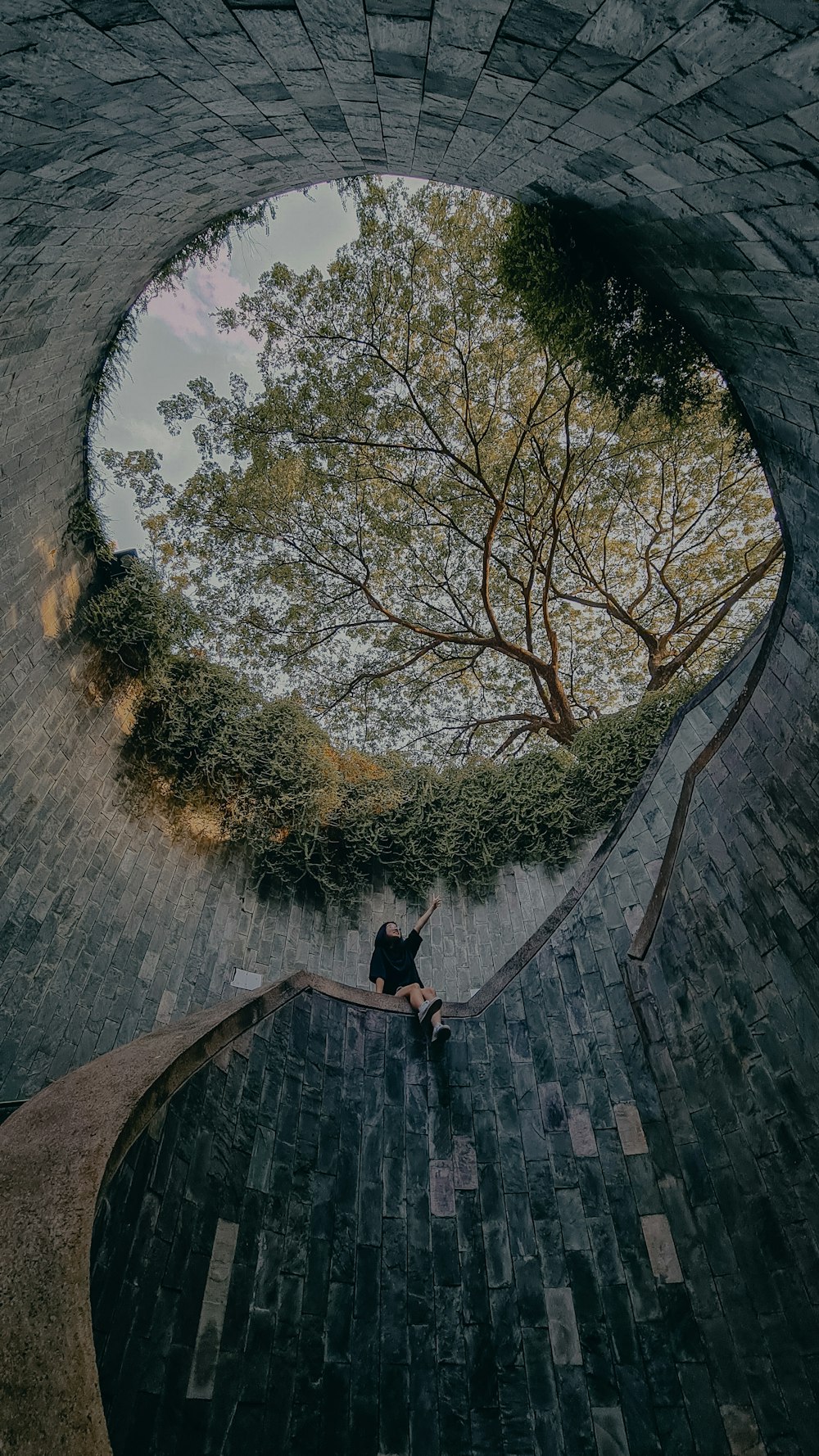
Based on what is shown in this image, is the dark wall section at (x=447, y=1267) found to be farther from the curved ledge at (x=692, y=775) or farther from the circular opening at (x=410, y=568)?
the circular opening at (x=410, y=568)

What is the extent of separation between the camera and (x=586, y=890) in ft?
17.9

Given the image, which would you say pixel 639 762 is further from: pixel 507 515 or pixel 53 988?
pixel 53 988

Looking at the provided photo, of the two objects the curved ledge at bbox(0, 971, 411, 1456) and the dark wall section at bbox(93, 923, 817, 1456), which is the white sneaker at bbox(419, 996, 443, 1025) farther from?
the curved ledge at bbox(0, 971, 411, 1456)

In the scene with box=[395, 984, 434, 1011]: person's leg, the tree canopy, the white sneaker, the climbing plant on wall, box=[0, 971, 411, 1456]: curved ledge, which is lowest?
box=[0, 971, 411, 1456]: curved ledge

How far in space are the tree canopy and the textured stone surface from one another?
334 centimetres

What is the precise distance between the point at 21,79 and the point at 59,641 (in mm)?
4750

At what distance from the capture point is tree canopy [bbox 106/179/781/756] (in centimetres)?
849

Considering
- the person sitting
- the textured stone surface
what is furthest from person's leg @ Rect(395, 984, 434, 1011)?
the person sitting

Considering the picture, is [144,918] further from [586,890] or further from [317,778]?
[586,890]

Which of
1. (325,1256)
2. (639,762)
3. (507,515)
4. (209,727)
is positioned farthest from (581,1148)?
(507,515)

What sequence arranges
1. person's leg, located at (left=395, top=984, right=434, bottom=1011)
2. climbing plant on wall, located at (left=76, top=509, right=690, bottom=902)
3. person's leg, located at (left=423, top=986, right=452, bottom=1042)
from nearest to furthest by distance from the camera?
person's leg, located at (left=423, top=986, right=452, bottom=1042) → person's leg, located at (left=395, top=984, right=434, bottom=1011) → climbing plant on wall, located at (left=76, top=509, right=690, bottom=902)

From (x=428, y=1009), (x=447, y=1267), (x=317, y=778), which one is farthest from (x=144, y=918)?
(x=447, y=1267)

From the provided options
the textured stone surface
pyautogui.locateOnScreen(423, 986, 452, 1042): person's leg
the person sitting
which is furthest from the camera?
the person sitting

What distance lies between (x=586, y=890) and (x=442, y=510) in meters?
7.53
